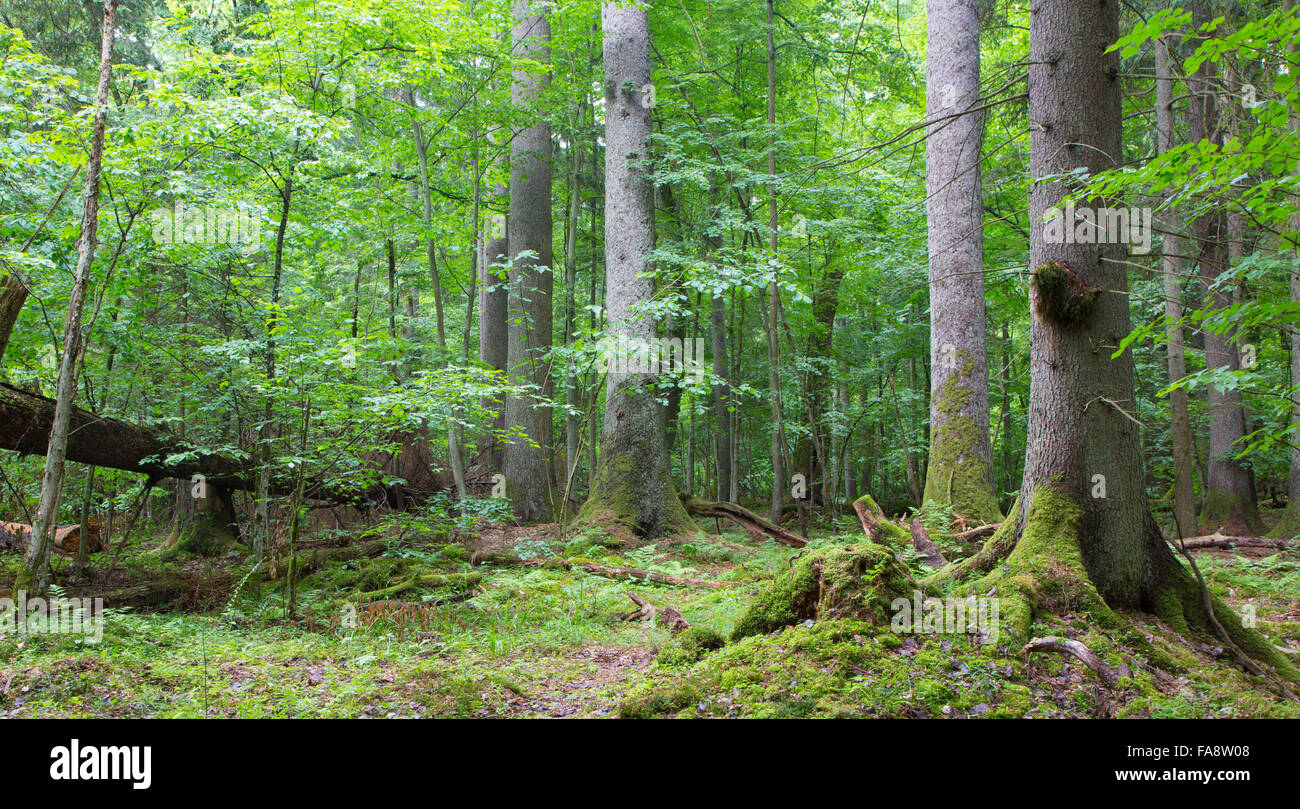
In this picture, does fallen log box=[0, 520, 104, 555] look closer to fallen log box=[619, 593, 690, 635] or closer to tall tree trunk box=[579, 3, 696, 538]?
tall tree trunk box=[579, 3, 696, 538]

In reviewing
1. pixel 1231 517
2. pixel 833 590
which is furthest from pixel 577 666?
pixel 1231 517

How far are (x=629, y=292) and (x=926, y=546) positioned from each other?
5.62 metres

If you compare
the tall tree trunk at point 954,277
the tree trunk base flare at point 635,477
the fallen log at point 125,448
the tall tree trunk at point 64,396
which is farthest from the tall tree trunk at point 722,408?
the tall tree trunk at point 64,396

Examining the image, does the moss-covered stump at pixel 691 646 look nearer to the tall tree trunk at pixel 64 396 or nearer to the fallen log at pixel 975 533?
the fallen log at pixel 975 533

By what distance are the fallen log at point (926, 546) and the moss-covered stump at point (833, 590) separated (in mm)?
1597

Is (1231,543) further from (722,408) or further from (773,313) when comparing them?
(722,408)

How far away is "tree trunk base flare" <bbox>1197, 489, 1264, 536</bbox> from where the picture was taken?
Answer: 38.2 feet

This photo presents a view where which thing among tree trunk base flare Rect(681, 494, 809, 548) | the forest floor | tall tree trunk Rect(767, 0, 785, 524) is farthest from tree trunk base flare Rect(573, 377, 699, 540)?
the forest floor

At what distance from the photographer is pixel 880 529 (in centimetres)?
697
